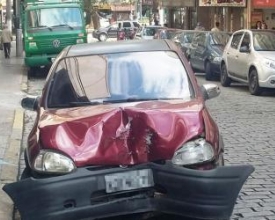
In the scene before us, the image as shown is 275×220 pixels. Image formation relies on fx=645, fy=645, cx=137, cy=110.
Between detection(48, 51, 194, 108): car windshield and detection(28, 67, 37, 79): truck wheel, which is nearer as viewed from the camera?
detection(48, 51, 194, 108): car windshield

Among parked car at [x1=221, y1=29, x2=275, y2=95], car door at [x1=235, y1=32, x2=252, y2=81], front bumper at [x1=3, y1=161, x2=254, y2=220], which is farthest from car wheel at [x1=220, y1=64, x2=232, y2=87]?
front bumper at [x1=3, y1=161, x2=254, y2=220]

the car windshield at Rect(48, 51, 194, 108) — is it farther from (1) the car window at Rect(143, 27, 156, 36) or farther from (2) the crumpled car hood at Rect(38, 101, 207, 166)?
(1) the car window at Rect(143, 27, 156, 36)

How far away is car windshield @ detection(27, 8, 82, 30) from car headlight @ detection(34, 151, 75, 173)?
16491 mm

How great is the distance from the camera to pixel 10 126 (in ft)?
35.9

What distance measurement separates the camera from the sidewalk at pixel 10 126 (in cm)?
659

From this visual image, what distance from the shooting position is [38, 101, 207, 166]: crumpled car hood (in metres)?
4.97

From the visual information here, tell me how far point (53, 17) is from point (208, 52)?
5.26 metres

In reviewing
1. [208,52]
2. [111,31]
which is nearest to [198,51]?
[208,52]

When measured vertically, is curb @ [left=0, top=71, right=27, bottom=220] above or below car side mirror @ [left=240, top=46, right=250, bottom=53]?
below

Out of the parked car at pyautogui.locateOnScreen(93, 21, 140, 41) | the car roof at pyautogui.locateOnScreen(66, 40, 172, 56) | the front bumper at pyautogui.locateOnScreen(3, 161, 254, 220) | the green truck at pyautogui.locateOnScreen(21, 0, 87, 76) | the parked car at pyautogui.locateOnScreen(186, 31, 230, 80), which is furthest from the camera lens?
the parked car at pyautogui.locateOnScreen(93, 21, 140, 41)

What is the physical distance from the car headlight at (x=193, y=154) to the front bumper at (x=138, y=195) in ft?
0.38

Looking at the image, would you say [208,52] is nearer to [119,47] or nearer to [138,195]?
[119,47]

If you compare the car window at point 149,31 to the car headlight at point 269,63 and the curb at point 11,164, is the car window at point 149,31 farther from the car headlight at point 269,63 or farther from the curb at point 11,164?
the curb at point 11,164

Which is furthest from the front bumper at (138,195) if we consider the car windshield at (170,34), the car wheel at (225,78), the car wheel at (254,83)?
the car windshield at (170,34)
